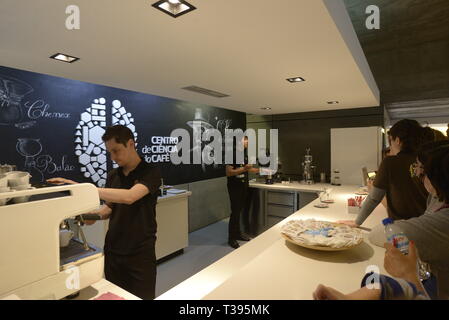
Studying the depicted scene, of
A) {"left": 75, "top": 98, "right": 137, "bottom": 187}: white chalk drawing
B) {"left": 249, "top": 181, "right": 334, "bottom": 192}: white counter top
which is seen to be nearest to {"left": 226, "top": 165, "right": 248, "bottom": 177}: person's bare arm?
{"left": 249, "top": 181, "right": 334, "bottom": 192}: white counter top

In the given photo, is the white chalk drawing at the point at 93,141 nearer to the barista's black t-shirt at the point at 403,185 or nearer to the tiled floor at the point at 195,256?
the tiled floor at the point at 195,256

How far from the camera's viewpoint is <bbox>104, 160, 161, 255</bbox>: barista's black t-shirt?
160 centimetres

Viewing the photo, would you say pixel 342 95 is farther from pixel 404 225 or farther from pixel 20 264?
pixel 20 264

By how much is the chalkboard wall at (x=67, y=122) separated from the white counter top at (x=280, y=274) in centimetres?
224

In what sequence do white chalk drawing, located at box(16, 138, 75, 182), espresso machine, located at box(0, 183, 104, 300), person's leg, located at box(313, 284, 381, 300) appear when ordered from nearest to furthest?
person's leg, located at box(313, 284, 381, 300) → espresso machine, located at box(0, 183, 104, 300) → white chalk drawing, located at box(16, 138, 75, 182)

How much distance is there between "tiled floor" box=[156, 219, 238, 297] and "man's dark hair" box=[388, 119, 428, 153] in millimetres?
2504

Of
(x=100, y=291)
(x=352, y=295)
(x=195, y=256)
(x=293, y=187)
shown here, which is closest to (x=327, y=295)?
(x=352, y=295)

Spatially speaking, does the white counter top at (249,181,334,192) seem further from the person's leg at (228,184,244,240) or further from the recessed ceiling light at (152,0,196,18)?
the recessed ceiling light at (152,0,196,18)

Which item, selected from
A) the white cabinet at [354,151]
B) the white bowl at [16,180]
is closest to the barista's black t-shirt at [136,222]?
the white bowl at [16,180]

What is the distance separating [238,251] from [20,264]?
1048 millimetres

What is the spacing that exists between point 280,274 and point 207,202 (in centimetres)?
384

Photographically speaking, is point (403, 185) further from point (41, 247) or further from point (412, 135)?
point (41, 247)
